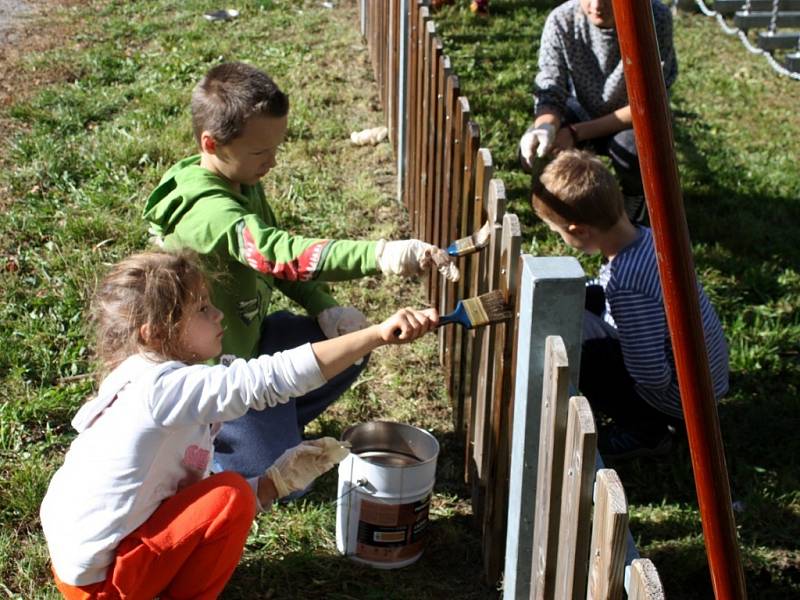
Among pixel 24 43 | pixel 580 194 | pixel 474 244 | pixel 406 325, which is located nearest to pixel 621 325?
pixel 580 194

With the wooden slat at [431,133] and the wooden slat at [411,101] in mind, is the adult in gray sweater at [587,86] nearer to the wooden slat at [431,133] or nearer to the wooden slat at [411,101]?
the wooden slat at [411,101]

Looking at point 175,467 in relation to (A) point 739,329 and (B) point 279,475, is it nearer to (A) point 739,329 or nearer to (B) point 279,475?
(B) point 279,475

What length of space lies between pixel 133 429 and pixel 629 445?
1.83 metres

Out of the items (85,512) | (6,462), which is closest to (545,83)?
(6,462)

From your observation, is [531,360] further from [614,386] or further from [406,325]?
[614,386]

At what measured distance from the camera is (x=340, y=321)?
345 centimetres

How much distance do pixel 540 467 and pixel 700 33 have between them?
24.2 feet

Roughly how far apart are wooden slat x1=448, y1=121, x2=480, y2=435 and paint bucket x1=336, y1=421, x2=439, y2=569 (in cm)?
46

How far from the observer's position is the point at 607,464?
360 centimetres

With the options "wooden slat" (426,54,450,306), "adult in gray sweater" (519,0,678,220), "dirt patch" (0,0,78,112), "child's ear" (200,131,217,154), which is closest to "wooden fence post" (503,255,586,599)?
"child's ear" (200,131,217,154)

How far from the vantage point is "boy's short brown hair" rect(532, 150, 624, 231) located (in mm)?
3348

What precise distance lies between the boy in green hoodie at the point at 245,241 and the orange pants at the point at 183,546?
604mm

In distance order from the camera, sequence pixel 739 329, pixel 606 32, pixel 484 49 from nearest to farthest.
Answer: pixel 739 329
pixel 606 32
pixel 484 49

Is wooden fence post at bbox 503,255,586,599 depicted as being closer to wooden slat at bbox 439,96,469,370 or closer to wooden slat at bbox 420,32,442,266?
wooden slat at bbox 439,96,469,370
